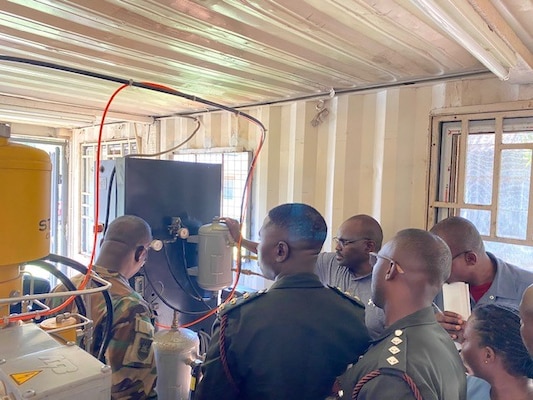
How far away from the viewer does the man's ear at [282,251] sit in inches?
56.8

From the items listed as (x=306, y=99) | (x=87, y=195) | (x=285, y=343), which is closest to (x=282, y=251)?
(x=285, y=343)

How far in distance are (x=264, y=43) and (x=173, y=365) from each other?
5.95ft

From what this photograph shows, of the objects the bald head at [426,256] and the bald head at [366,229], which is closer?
the bald head at [426,256]

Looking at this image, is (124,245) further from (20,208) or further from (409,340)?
(409,340)

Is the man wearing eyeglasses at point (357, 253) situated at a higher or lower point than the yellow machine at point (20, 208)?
lower

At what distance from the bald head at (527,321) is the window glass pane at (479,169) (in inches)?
57.7

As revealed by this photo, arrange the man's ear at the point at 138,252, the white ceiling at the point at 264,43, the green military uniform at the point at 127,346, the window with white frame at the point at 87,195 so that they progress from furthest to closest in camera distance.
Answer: the window with white frame at the point at 87,195 < the man's ear at the point at 138,252 < the white ceiling at the point at 264,43 < the green military uniform at the point at 127,346

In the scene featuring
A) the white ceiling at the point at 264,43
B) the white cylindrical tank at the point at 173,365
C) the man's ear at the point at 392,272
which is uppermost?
the white ceiling at the point at 264,43

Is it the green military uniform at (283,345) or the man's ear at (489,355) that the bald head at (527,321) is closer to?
Result: the man's ear at (489,355)

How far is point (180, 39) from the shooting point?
2.07m

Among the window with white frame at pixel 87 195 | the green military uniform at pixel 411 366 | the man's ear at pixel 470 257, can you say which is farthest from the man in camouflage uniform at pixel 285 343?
the window with white frame at pixel 87 195

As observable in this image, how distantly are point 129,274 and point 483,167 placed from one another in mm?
2230

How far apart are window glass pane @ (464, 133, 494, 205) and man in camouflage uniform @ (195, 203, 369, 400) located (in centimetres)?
160

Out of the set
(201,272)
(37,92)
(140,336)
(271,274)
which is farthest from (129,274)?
(37,92)
